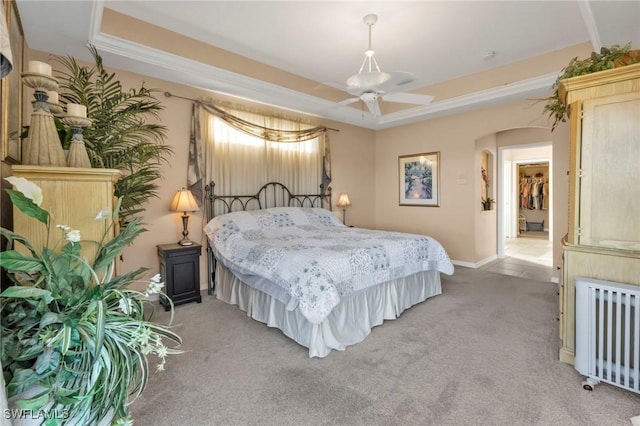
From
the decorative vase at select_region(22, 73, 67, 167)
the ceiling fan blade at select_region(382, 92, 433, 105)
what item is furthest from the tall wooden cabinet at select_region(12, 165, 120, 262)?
the ceiling fan blade at select_region(382, 92, 433, 105)

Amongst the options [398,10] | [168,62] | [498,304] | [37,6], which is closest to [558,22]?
[398,10]

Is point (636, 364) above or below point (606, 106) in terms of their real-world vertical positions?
below

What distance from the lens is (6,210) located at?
5.35 ft

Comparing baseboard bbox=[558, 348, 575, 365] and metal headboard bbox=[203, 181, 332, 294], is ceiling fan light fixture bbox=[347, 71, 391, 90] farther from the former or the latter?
baseboard bbox=[558, 348, 575, 365]

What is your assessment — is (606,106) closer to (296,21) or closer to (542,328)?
(542,328)

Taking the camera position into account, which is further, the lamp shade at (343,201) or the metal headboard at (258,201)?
the lamp shade at (343,201)

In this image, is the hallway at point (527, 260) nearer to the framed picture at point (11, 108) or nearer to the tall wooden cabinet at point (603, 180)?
the tall wooden cabinet at point (603, 180)

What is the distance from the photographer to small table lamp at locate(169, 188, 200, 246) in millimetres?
3655

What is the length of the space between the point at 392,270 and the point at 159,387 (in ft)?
7.17

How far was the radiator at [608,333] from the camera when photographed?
75.1 inches

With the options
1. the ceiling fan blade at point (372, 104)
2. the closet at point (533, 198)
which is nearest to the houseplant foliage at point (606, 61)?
the ceiling fan blade at point (372, 104)

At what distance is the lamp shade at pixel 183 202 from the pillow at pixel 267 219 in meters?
0.35

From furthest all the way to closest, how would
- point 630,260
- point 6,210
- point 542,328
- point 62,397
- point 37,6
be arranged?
point 542,328 < point 37,6 < point 630,260 < point 6,210 < point 62,397

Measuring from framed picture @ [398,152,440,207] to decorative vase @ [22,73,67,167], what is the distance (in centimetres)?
541
